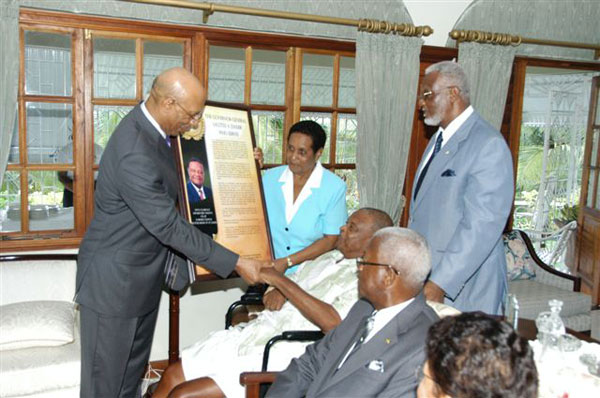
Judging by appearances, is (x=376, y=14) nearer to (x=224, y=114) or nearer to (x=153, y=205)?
(x=224, y=114)

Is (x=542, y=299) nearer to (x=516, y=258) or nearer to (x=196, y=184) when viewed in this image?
(x=516, y=258)

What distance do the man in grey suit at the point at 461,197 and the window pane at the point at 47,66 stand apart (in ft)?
7.94

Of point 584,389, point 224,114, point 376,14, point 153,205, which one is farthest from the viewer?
point 376,14

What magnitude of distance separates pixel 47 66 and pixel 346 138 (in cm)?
277

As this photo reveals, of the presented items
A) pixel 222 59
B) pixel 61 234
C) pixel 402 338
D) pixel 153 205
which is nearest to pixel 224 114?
pixel 153 205

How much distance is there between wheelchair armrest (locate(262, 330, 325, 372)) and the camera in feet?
7.93

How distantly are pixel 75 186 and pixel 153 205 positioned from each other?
1.42m

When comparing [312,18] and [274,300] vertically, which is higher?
[312,18]

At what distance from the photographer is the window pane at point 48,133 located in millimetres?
3762

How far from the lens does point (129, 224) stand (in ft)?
8.00

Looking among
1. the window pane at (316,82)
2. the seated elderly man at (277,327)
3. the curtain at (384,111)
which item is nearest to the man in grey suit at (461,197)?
the seated elderly man at (277,327)

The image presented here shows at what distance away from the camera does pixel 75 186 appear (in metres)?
3.59

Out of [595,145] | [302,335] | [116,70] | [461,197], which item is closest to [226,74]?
[116,70]

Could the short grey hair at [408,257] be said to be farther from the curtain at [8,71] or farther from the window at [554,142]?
the window at [554,142]
